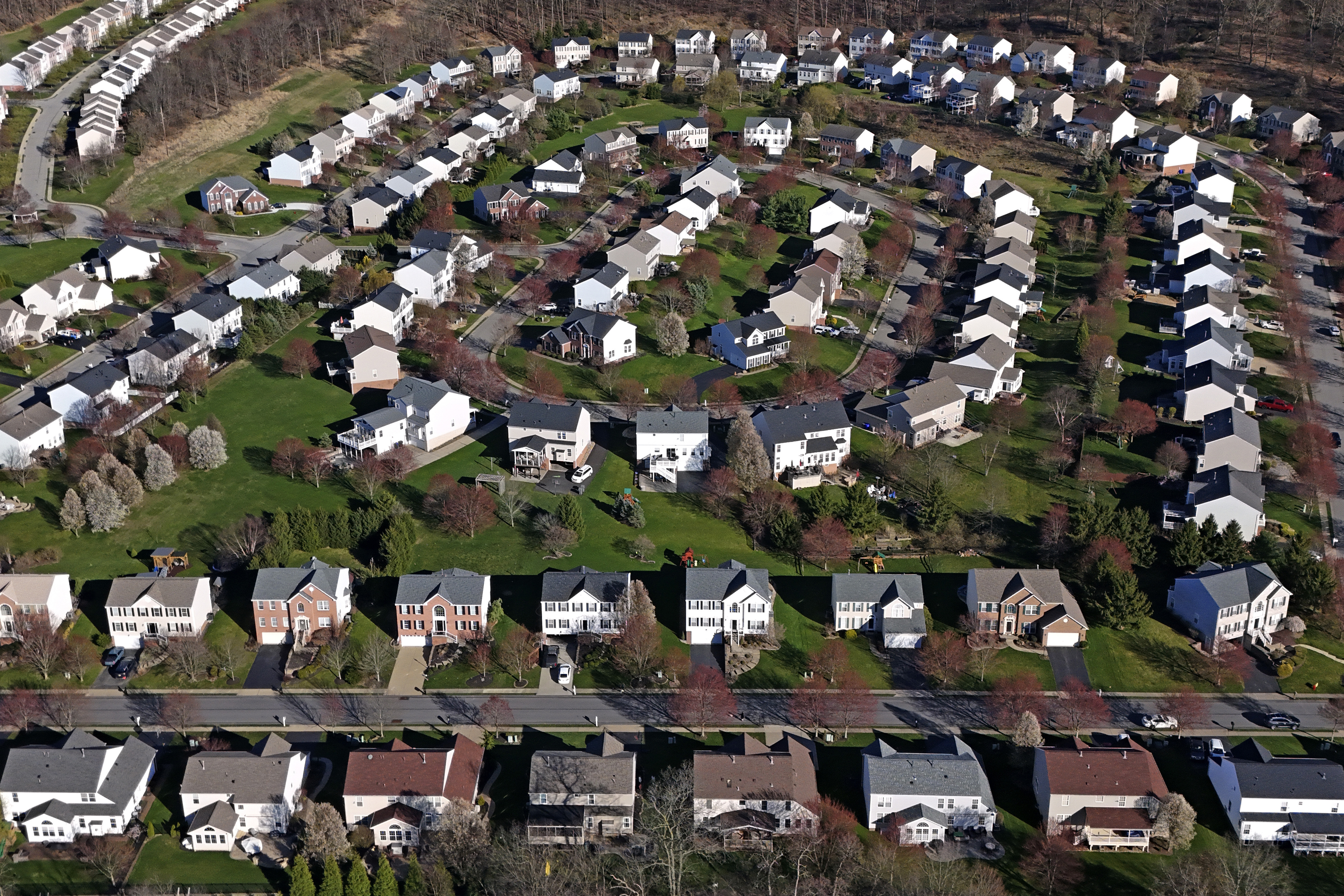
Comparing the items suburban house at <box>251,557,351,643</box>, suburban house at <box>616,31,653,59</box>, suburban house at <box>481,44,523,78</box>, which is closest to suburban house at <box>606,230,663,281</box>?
suburban house at <box>251,557,351,643</box>

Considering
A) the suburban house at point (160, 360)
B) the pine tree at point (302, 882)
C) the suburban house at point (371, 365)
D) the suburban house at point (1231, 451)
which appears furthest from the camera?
the suburban house at point (371, 365)

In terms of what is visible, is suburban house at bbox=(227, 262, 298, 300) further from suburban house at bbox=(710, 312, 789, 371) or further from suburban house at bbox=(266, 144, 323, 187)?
suburban house at bbox=(710, 312, 789, 371)

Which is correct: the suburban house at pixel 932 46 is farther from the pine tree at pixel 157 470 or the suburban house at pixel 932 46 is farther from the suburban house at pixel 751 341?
the pine tree at pixel 157 470

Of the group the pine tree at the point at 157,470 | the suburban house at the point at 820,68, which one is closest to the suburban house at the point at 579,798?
the pine tree at the point at 157,470

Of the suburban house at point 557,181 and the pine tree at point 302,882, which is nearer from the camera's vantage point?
the pine tree at point 302,882

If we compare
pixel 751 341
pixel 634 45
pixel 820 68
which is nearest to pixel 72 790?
pixel 751 341

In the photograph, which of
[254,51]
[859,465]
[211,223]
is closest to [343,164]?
[211,223]
